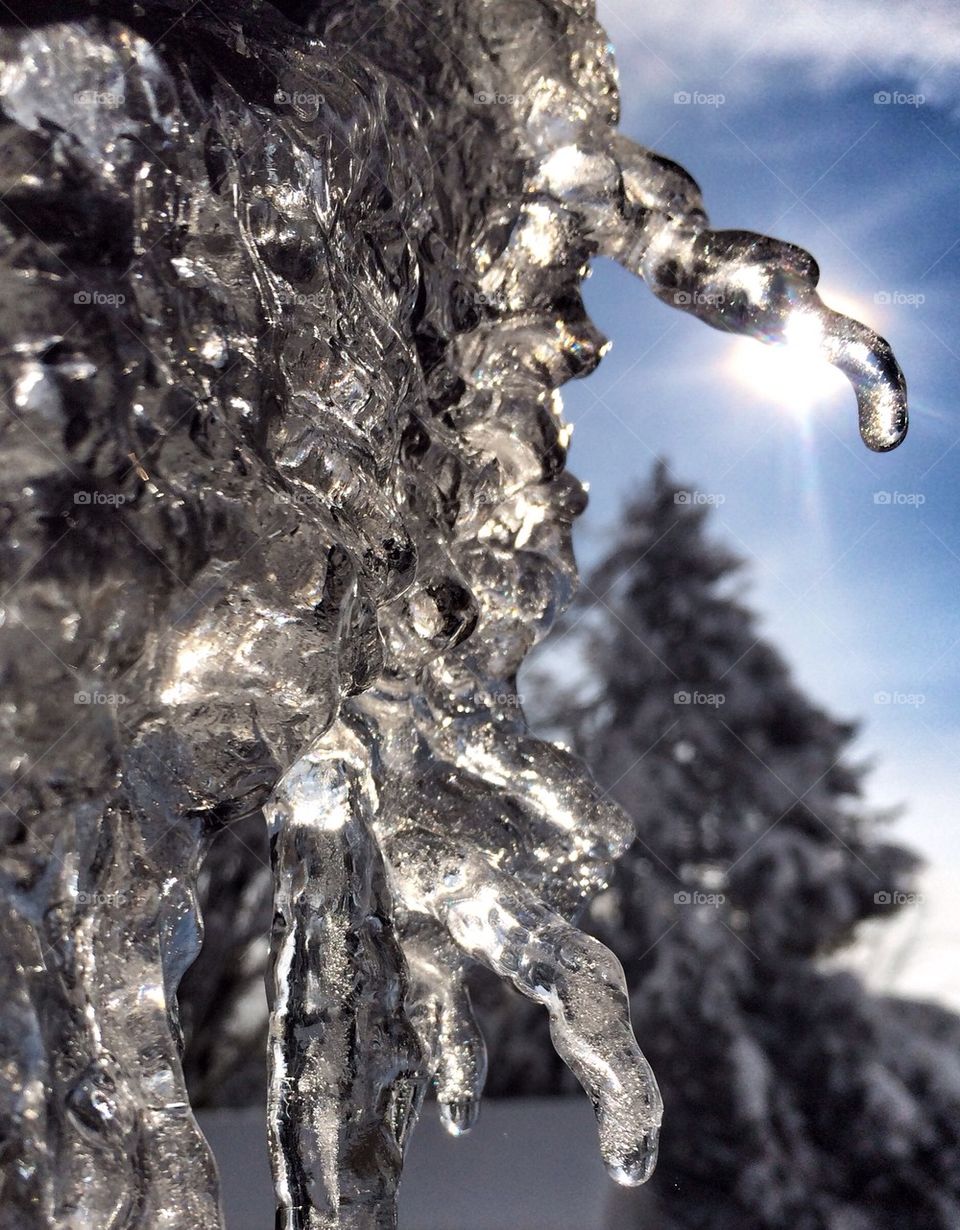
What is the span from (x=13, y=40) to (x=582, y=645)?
96.1 inches

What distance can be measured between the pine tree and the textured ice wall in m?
1.78

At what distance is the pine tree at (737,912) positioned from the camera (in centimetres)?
268

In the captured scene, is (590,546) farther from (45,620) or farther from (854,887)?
(45,620)

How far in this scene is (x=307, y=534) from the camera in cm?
71

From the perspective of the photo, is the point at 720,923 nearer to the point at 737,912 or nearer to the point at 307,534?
the point at 737,912

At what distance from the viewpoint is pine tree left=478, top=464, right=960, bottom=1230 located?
2.68 metres

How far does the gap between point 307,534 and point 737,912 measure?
2361 mm

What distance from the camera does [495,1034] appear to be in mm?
3061

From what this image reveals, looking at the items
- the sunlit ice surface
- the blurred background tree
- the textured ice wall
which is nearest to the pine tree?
the blurred background tree

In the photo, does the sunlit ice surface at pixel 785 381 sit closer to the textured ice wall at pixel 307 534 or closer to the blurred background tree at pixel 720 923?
the blurred background tree at pixel 720 923

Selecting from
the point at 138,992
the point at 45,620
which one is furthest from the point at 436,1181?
the point at 45,620

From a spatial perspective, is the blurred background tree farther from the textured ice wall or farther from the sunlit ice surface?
the textured ice wall

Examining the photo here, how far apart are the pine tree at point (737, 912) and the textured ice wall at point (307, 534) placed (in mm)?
1776

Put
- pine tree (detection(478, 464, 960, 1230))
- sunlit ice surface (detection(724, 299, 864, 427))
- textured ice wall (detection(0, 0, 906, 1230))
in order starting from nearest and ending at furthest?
textured ice wall (detection(0, 0, 906, 1230)), sunlit ice surface (detection(724, 299, 864, 427)), pine tree (detection(478, 464, 960, 1230))
